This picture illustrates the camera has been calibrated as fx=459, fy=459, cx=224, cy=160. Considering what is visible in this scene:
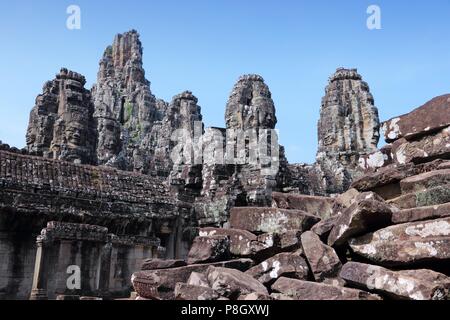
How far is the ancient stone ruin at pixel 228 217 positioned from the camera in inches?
187

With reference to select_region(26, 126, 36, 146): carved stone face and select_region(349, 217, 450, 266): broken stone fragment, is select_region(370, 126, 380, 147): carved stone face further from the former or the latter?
select_region(349, 217, 450, 266): broken stone fragment

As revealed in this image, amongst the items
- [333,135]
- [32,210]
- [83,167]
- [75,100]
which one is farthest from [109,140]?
[32,210]

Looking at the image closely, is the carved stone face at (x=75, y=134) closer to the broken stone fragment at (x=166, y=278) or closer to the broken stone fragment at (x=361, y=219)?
the broken stone fragment at (x=166, y=278)

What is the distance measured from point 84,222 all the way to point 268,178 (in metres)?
6.23

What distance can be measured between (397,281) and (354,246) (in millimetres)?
853

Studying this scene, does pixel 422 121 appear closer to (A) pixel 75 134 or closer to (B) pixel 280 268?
(B) pixel 280 268

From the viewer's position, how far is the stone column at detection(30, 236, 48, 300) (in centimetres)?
1116

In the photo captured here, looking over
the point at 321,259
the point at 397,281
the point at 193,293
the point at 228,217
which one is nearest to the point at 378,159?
the point at 321,259

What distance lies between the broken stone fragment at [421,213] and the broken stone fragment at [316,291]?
1.03 m

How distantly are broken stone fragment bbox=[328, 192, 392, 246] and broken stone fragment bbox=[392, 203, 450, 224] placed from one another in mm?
Answer: 98

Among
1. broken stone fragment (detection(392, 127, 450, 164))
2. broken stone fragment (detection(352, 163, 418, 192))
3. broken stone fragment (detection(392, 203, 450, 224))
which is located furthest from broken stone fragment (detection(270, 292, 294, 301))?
broken stone fragment (detection(392, 127, 450, 164))

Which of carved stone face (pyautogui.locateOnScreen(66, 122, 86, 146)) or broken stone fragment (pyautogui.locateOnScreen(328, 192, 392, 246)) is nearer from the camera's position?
broken stone fragment (pyautogui.locateOnScreen(328, 192, 392, 246))

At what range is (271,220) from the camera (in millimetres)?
6211

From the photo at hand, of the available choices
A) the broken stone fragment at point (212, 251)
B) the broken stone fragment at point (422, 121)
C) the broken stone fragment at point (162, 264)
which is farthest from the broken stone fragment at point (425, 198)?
the broken stone fragment at point (162, 264)
